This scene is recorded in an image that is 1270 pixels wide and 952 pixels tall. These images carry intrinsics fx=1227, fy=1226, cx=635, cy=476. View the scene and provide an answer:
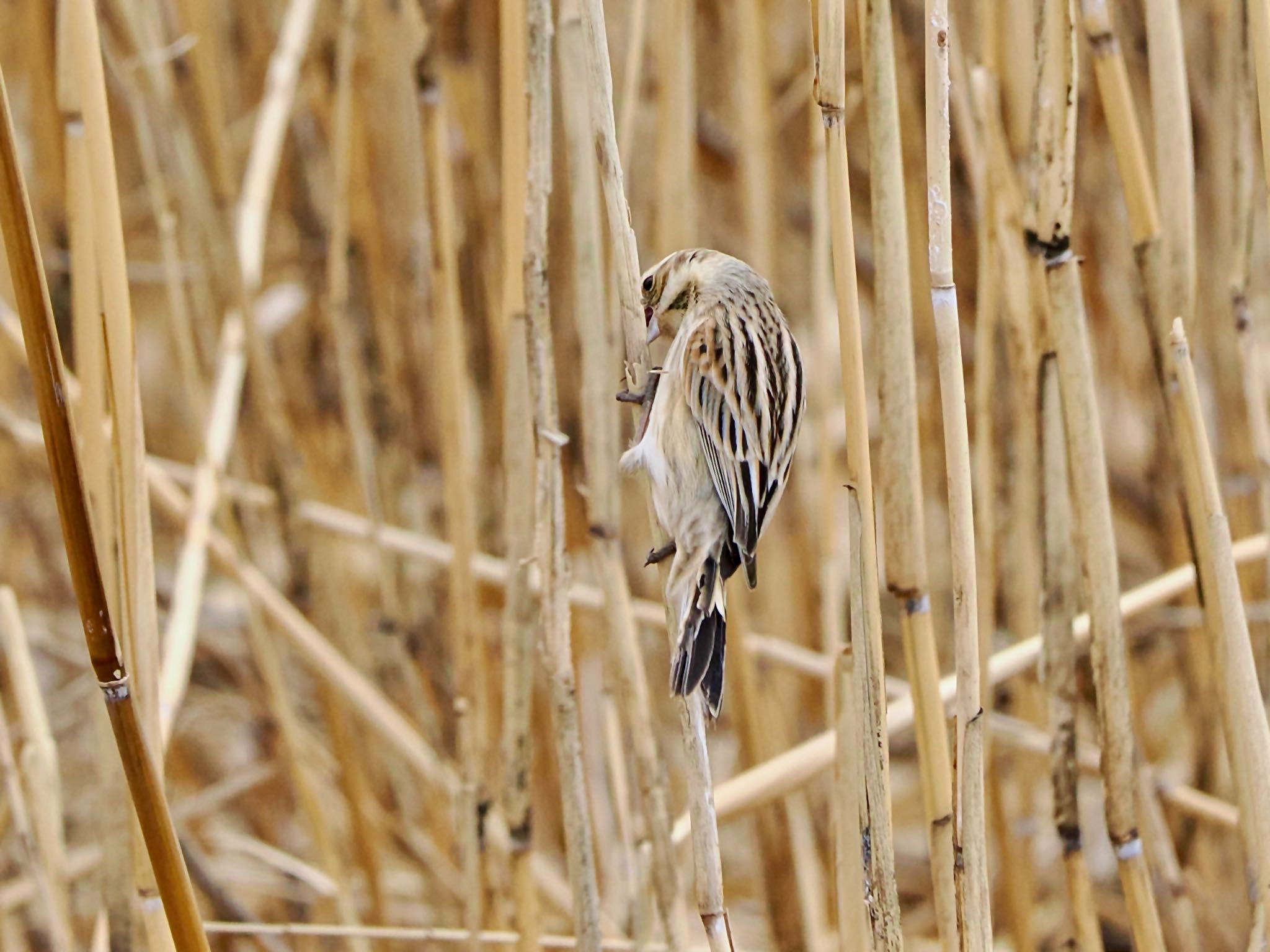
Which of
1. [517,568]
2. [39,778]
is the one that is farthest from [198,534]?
[517,568]

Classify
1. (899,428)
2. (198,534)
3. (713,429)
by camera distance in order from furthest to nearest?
1. (198,534)
2. (713,429)
3. (899,428)

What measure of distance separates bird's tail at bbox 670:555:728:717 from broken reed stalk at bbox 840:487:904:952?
0.60ft

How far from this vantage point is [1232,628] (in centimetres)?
131

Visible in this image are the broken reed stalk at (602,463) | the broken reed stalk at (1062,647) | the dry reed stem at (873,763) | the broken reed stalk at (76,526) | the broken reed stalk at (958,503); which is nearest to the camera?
the broken reed stalk at (76,526)

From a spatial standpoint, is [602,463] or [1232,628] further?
[602,463]

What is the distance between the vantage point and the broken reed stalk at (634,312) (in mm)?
1170

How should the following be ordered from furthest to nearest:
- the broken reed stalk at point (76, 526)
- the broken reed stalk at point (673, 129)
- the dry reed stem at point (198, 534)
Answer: the dry reed stem at point (198, 534) < the broken reed stalk at point (673, 129) < the broken reed stalk at point (76, 526)

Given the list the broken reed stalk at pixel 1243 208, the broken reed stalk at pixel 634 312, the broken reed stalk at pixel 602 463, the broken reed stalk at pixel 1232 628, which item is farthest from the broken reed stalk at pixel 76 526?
the broken reed stalk at pixel 1243 208

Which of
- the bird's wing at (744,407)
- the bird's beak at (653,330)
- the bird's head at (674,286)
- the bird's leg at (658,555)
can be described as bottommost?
the bird's leg at (658,555)

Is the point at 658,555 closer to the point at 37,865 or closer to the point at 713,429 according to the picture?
the point at 713,429

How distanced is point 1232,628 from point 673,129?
1026 millimetres

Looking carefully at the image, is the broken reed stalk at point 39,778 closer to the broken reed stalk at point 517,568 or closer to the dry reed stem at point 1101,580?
the broken reed stalk at point 517,568

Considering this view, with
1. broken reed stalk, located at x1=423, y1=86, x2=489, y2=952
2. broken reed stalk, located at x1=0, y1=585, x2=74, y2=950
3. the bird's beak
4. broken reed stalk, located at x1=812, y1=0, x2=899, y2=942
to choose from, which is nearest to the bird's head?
the bird's beak

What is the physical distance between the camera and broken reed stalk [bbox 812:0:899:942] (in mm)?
1075
